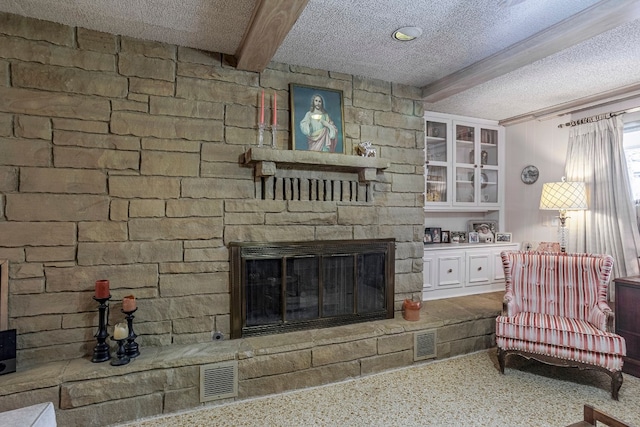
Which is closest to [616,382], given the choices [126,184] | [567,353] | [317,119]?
[567,353]

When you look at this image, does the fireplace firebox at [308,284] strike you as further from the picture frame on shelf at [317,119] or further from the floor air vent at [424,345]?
the picture frame on shelf at [317,119]

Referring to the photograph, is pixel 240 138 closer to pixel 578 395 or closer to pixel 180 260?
pixel 180 260

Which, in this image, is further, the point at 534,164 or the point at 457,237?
the point at 457,237

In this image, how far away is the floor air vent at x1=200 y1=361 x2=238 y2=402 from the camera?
2223 mm

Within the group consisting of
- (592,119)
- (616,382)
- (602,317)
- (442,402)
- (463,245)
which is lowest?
(442,402)

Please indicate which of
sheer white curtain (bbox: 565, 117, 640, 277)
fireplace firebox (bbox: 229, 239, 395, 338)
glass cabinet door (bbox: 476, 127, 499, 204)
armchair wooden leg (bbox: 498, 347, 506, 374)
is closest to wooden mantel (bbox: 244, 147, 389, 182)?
fireplace firebox (bbox: 229, 239, 395, 338)

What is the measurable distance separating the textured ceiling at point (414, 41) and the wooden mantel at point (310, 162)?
731mm

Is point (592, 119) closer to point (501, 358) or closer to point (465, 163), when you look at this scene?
point (465, 163)

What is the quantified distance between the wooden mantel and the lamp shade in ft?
5.58

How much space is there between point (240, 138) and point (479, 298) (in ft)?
9.53

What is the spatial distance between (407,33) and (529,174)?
259 cm

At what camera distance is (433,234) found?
402 cm

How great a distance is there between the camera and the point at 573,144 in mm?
3471

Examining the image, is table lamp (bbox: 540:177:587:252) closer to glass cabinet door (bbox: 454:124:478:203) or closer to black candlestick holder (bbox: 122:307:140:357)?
glass cabinet door (bbox: 454:124:478:203)
